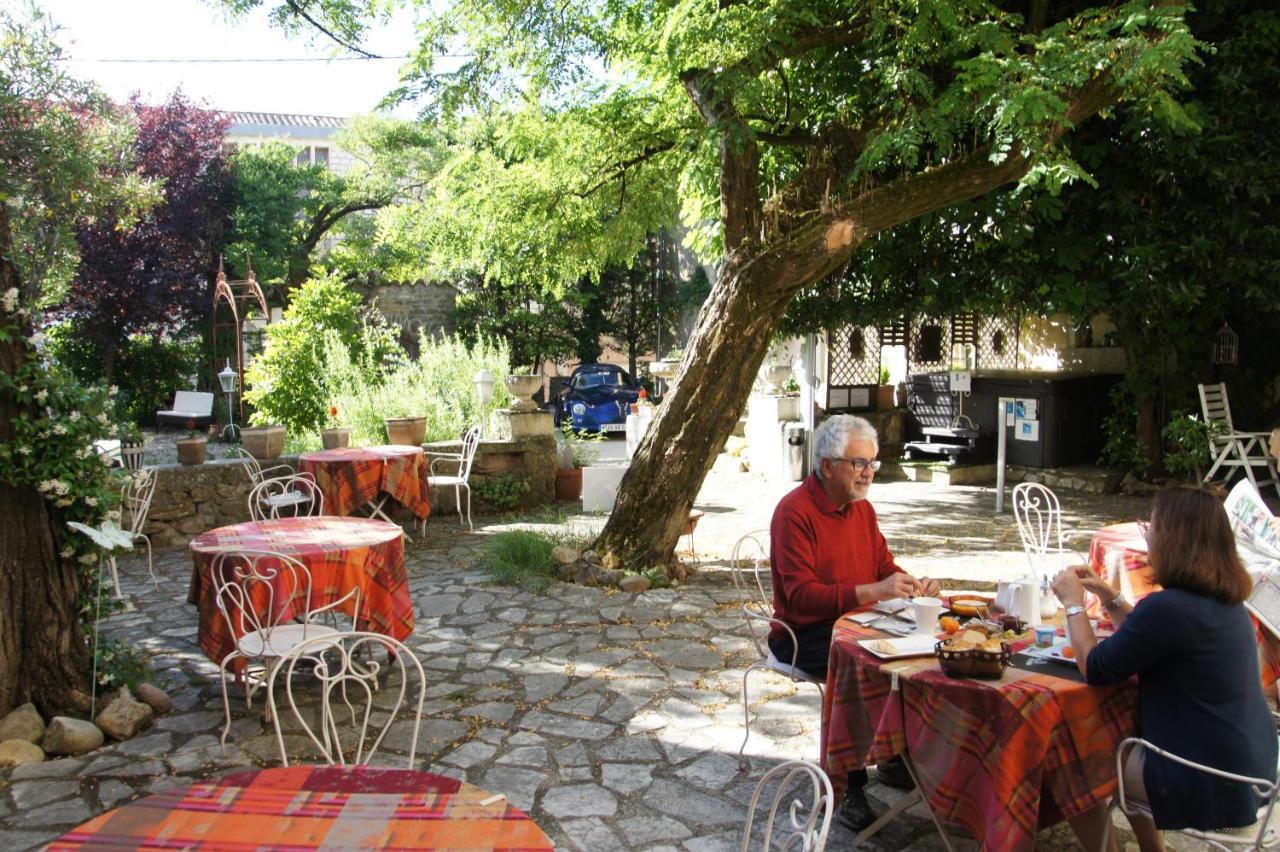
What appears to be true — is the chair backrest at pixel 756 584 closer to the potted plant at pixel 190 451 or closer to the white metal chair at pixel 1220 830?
the white metal chair at pixel 1220 830

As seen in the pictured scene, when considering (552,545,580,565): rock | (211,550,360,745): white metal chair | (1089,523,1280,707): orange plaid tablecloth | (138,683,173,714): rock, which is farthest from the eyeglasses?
(552,545,580,565): rock

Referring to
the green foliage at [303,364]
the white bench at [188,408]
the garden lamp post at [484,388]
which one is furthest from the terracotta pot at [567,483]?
the white bench at [188,408]

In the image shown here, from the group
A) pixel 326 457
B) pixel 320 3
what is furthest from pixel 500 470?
pixel 320 3

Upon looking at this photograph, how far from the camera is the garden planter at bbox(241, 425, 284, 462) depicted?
28.6 feet

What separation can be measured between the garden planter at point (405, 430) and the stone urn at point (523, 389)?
3.08ft

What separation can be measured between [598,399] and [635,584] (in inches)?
451

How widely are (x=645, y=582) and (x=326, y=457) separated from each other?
3134 mm

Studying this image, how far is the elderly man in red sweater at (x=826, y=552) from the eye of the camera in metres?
3.54

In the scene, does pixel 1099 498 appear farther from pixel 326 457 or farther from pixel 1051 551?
pixel 326 457

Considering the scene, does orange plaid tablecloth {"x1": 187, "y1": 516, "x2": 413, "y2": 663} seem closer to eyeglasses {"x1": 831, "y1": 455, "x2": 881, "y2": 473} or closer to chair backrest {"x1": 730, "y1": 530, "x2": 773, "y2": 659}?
chair backrest {"x1": 730, "y1": 530, "x2": 773, "y2": 659}

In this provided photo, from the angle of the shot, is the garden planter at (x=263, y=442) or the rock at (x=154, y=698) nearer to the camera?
the rock at (x=154, y=698)

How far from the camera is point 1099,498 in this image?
10516mm

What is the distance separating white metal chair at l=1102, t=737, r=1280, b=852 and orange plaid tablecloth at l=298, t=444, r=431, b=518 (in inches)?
247

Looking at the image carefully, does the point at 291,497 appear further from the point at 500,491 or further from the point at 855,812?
the point at 855,812
